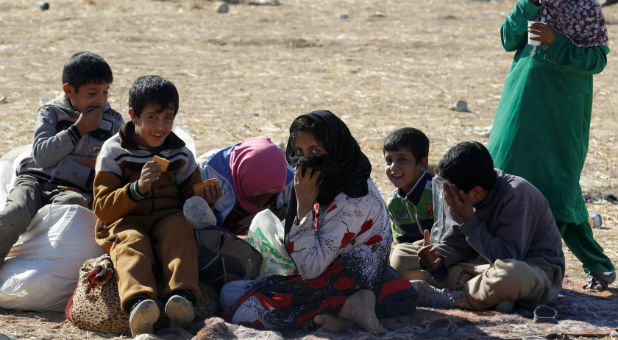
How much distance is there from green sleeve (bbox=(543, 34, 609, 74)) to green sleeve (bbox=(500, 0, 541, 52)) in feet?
0.69

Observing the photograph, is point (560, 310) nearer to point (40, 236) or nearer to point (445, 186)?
point (445, 186)

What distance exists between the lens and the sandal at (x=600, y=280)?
4.76 m

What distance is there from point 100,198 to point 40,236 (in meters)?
0.53

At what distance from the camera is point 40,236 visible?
14.7 feet

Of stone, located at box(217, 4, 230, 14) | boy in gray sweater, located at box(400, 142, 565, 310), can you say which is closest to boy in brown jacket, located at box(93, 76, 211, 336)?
boy in gray sweater, located at box(400, 142, 565, 310)

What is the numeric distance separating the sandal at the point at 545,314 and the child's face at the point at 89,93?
2517 mm

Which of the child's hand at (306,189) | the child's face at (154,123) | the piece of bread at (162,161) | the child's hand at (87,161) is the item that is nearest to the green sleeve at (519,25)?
the child's hand at (306,189)

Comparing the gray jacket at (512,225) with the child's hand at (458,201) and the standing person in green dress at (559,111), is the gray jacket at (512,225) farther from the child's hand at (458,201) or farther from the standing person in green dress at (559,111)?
the standing person in green dress at (559,111)

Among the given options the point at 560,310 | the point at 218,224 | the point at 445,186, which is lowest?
the point at 560,310

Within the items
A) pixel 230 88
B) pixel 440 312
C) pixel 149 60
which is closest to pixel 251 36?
pixel 149 60

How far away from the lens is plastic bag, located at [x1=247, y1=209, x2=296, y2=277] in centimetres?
434

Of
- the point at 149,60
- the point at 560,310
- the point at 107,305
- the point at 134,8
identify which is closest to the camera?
the point at 107,305

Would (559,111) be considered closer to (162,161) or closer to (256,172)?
(256,172)

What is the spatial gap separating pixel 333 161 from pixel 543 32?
1.56m
